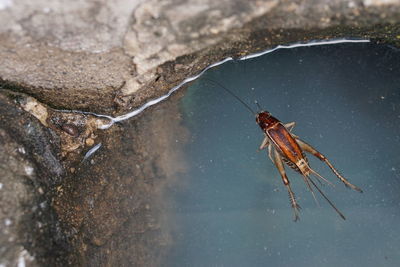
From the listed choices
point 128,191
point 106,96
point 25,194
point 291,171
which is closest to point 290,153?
point 291,171

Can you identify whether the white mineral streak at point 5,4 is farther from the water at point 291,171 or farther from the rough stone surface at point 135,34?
the water at point 291,171

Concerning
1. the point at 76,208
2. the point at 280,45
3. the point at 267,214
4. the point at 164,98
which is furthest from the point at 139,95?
the point at 267,214

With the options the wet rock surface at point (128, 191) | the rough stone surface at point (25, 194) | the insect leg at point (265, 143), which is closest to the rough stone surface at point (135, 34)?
the rough stone surface at point (25, 194)

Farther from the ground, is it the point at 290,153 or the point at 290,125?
the point at 290,125

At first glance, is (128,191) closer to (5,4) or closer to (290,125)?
(290,125)

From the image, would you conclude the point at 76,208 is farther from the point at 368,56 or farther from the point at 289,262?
the point at 368,56

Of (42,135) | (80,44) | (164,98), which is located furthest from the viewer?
(164,98)

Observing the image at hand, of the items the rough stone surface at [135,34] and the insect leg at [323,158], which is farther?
the insect leg at [323,158]
